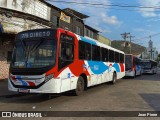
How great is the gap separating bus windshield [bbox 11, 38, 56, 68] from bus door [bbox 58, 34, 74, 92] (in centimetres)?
41

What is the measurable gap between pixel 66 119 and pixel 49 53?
3473mm

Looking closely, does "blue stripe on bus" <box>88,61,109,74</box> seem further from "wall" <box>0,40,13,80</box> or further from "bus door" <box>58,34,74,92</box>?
"wall" <box>0,40,13,80</box>

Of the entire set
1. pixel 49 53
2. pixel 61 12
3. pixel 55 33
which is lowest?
pixel 49 53

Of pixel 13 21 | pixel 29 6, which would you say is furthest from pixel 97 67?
pixel 29 6

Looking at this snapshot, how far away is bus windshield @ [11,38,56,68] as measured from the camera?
34.4ft

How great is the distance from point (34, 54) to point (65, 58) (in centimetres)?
130

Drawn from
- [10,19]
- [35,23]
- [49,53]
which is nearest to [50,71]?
[49,53]

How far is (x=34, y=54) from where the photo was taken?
35.0ft

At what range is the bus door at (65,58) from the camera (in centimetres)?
1078

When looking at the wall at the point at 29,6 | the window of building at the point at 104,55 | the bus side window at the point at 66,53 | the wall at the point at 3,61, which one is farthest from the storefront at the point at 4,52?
the bus side window at the point at 66,53

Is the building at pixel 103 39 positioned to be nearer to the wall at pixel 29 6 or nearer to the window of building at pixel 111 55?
the wall at pixel 29 6

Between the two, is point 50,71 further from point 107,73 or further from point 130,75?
point 130,75

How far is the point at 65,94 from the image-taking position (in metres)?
13.3

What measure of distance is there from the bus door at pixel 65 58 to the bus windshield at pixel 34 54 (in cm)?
41
